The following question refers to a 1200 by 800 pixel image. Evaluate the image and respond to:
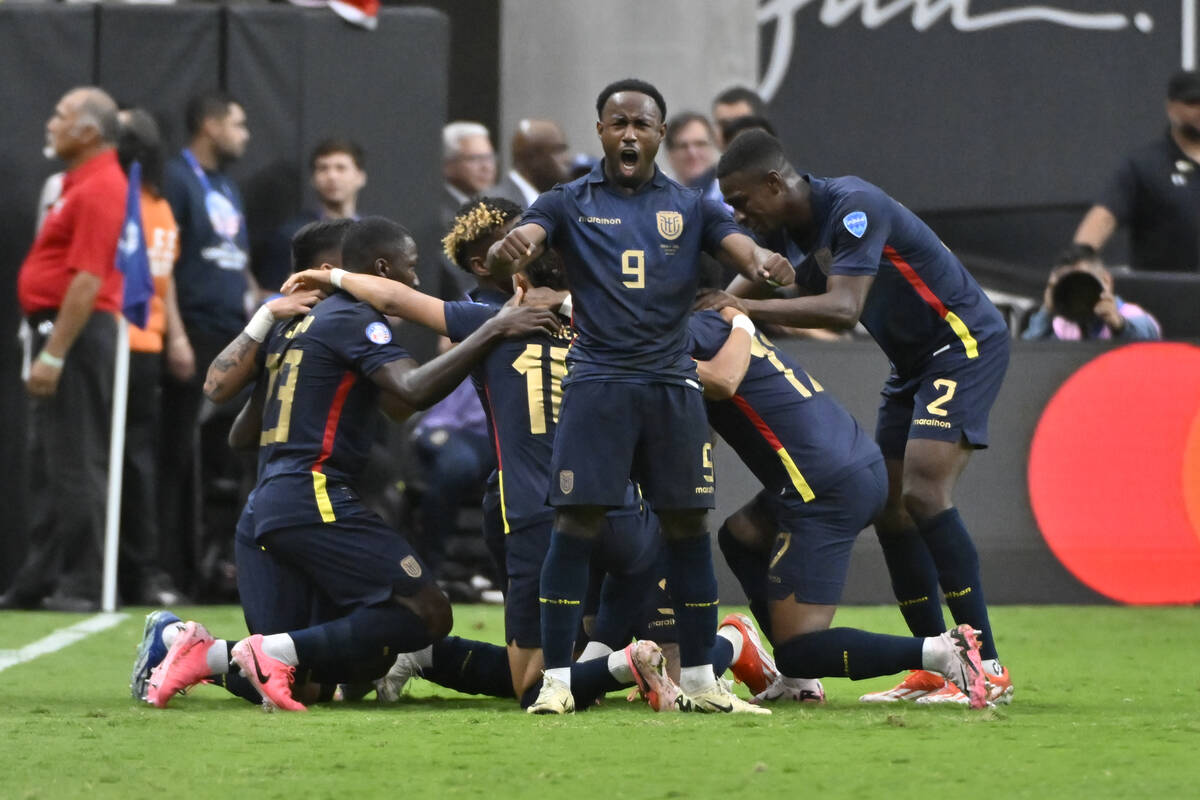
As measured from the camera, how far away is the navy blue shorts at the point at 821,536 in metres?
5.91

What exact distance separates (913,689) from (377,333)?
2.05 meters

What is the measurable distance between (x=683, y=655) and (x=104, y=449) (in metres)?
5.16

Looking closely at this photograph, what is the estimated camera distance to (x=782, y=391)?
19.8ft

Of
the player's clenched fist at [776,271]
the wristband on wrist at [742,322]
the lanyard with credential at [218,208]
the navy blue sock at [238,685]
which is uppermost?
the lanyard with credential at [218,208]

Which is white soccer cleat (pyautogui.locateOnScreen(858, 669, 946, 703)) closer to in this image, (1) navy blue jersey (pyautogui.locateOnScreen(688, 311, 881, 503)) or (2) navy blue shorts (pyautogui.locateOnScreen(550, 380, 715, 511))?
(1) navy blue jersey (pyautogui.locateOnScreen(688, 311, 881, 503))

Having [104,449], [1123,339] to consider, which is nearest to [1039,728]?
[1123,339]

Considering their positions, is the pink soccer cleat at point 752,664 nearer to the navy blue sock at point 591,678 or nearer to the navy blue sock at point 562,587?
the navy blue sock at point 591,678

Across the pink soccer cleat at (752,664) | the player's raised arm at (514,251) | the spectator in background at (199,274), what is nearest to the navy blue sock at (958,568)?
the pink soccer cleat at (752,664)

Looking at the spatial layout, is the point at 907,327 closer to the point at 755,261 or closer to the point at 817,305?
the point at 817,305

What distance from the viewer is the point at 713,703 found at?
18.3ft

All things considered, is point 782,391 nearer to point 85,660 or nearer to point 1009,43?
point 85,660

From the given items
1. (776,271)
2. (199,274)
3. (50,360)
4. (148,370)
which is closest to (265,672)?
(776,271)

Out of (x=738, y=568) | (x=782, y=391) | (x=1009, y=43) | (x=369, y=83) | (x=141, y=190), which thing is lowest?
(x=738, y=568)

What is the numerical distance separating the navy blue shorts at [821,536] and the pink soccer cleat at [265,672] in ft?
4.86
